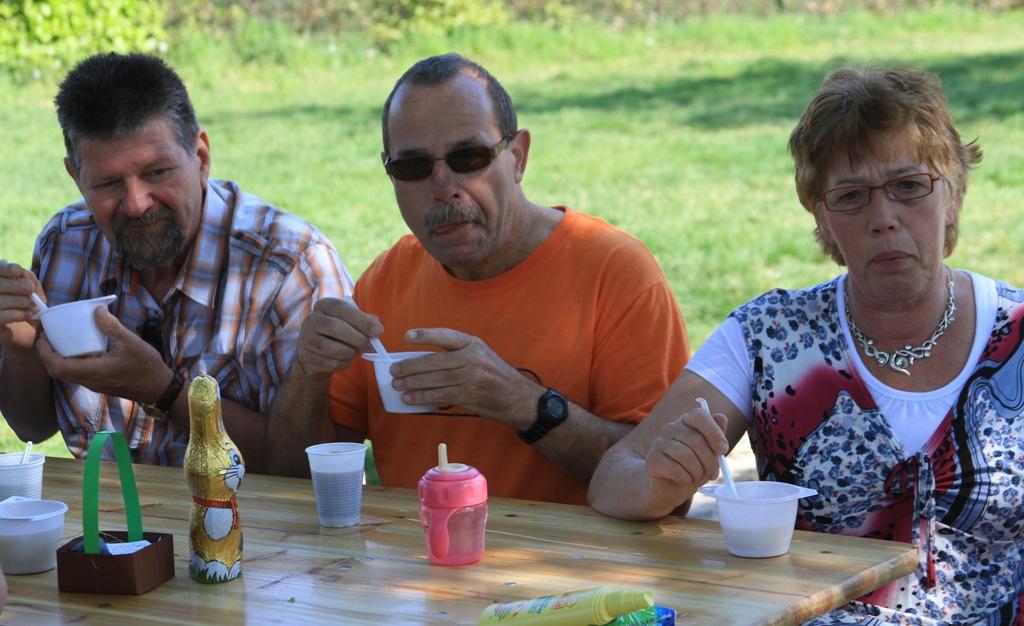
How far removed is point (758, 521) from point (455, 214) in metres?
1.12

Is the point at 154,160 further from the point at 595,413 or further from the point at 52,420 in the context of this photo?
the point at 595,413

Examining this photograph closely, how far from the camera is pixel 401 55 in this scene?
14039mm

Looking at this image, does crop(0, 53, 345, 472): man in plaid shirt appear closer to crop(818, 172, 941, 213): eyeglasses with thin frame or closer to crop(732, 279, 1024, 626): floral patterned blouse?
crop(732, 279, 1024, 626): floral patterned blouse

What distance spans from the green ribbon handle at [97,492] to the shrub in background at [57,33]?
11.1m

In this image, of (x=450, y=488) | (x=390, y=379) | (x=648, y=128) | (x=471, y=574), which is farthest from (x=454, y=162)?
(x=648, y=128)

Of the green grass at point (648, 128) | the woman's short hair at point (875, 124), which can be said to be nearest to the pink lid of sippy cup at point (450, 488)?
the woman's short hair at point (875, 124)

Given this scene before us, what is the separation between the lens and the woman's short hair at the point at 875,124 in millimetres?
2729

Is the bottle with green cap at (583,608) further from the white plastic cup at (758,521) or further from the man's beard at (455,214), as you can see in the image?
the man's beard at (455,214)

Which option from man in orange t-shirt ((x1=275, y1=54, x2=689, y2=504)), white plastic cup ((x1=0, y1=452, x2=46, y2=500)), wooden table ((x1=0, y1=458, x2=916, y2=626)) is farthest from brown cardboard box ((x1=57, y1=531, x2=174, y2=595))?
man in orange t-shirt ((x1=275, y1=54, x2=689, y2=504))

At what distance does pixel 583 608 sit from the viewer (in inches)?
78.0

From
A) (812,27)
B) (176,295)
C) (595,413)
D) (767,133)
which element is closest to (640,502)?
(595,413)

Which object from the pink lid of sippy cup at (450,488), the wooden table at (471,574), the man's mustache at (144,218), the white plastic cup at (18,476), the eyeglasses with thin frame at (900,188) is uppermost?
the eyeglasses with thin frame at (900,188)

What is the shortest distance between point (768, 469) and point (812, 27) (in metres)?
12.4

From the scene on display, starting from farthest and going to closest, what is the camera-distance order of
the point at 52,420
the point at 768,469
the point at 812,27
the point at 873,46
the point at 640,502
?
the point at 812,27
the point at 873,46
the point at 52,420
the point at 768,469
the point at 640,502
